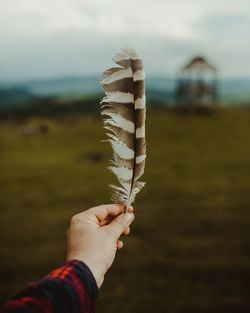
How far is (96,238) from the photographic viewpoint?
3.67 ft

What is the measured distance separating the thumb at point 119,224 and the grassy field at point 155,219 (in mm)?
4272

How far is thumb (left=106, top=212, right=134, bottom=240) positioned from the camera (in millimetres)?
1196


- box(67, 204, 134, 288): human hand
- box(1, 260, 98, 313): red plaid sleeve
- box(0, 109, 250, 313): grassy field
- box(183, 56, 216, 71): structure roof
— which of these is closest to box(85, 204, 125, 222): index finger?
box(67, 204, 134, 288): human hand

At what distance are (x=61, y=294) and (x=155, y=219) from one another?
730cm

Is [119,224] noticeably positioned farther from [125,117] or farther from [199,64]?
[199,64]

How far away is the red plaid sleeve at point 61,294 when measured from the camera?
33.7 inches

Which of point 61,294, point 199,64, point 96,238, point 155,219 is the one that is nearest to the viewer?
point 61,294

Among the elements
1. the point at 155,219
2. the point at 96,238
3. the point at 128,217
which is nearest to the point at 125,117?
the point at 128,217

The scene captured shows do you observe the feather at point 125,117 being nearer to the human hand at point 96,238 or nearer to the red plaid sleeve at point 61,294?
the human hand at point 96,238

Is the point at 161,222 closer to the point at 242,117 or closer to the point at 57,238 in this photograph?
the point at 57,238

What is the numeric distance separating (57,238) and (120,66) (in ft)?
20.6

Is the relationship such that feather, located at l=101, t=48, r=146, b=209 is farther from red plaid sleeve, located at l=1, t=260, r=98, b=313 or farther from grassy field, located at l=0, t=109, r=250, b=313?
grassy field, located at l=0, t=109, r=250, b=313

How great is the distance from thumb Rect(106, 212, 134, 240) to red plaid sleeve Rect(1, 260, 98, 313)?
18 centimetres

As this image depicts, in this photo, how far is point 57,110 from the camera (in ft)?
95.7
